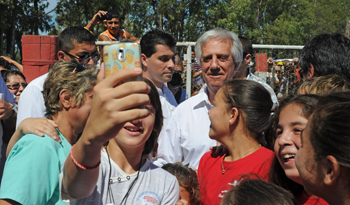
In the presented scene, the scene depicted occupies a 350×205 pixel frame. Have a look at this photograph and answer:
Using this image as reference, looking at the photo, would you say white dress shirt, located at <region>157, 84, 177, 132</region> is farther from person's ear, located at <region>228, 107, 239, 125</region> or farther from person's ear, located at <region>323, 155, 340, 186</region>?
person's ear, located at <region>323, 155, 340, 186</region>

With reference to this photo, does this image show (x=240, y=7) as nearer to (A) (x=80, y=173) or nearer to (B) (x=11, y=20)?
(B) (x=11, y=20)

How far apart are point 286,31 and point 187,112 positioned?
83.0ft

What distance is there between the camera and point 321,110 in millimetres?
1185

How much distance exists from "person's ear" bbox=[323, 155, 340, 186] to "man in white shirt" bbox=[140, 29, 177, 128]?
2.81 m

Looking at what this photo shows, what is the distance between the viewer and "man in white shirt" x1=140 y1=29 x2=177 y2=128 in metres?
3.96

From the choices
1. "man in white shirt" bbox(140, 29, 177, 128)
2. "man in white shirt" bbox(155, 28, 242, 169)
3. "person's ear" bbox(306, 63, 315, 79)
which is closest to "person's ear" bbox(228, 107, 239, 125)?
"man in white shirt" bbox(155, 28, 242, 169)

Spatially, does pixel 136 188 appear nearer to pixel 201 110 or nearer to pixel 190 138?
pixel 190 138

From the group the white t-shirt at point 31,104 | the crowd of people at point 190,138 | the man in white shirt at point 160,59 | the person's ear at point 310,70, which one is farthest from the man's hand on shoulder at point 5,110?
the person's ear at point 310,70

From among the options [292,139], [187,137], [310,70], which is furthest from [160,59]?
[292,139]

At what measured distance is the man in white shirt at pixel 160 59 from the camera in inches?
156

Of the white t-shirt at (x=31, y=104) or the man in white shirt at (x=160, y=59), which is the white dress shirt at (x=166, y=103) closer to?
the man in white shirt at (x=160, y=59)

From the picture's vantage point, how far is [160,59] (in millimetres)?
3979

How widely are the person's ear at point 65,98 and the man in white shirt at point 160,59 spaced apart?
5.99 feet

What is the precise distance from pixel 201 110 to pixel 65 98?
1.45m
